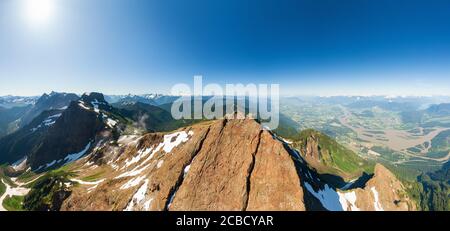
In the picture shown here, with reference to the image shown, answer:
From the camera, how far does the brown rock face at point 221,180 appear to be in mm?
51938

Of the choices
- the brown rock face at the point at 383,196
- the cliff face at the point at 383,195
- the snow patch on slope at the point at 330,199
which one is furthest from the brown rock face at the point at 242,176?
the cliff face at the point at 383,195

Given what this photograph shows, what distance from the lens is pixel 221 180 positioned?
189 ft

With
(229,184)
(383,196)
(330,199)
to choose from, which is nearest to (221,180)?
(229,184)

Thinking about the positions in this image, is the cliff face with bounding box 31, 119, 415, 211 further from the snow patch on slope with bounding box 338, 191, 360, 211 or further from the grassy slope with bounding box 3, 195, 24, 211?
the grassy slope with bounding box 3, 195, 24, 211

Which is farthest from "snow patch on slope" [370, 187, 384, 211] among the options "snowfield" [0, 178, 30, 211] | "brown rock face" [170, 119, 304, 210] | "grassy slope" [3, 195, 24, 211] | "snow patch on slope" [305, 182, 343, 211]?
"snowfield" [0, 178, 30, 211]

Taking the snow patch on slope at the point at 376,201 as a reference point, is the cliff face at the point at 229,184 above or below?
above

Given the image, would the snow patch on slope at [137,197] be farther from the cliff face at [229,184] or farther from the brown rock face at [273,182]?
the brown rock face at [273,182]

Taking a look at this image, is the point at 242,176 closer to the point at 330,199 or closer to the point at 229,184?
the point at 229,184

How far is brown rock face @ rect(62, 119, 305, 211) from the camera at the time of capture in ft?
170
